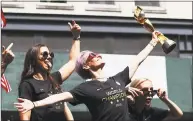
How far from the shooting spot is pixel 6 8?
1261cm

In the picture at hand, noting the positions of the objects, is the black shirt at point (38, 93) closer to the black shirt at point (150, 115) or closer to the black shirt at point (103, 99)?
the black shirt at point (103, 99)

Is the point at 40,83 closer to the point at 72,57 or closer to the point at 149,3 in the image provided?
the point at 72,57

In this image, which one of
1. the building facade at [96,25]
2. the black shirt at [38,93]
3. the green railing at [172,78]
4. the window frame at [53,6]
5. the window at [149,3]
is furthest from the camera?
the window at [149,3]

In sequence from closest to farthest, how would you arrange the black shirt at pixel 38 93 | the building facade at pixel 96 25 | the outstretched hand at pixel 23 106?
the outstretched hand at pixel 23 106 → the black shirt at pixel 38 93 → the building facade at pixel 96 25

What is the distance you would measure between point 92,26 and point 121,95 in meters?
8.67

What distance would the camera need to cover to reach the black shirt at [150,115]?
492 cm

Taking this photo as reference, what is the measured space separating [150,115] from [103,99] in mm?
877

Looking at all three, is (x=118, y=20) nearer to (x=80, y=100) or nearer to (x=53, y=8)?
(x=53, y=8)

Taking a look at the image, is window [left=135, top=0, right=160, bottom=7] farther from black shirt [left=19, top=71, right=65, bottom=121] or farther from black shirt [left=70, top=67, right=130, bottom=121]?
black shirt [left=70, top=67, right=130, bottom=121]

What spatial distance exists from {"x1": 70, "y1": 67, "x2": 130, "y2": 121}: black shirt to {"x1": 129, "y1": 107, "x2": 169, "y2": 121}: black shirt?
1.72ft

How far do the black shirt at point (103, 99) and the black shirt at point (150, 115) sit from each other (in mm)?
524

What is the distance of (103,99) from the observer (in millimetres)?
4328

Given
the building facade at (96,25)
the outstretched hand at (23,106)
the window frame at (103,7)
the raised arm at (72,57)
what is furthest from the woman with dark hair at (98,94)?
the window frame at (103,7)

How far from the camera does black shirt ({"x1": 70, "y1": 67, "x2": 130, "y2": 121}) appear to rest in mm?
4309
